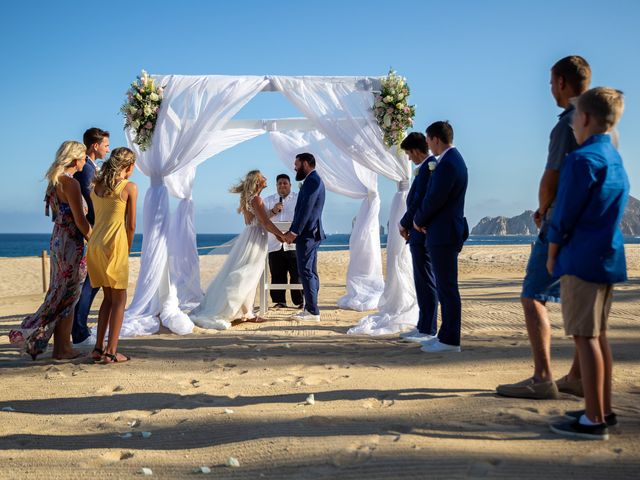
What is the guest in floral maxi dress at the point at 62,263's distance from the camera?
5.48 metres

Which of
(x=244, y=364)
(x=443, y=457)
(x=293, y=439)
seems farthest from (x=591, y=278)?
(x=244, y=364)

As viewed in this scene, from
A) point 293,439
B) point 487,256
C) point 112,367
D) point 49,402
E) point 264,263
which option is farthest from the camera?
point 487,256

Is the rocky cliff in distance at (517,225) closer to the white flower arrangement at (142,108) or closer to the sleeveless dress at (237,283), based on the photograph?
the sleeveless dress at (237,283)

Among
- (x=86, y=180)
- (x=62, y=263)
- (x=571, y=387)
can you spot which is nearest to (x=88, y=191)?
(x=86, y=180)

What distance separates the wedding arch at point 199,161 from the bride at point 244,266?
49cm

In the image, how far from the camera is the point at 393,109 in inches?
316

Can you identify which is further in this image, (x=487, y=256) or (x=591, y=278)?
(x=487, y=256)

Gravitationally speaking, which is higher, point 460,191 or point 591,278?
point 460,191

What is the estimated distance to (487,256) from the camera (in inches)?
1008

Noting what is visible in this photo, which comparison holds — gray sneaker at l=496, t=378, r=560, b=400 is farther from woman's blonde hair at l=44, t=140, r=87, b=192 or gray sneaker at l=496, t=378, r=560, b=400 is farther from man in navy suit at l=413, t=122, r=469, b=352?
woman's blonde hair at l=44, t=140, r=87, b=192

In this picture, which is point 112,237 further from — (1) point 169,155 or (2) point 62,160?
(1) point 169,155

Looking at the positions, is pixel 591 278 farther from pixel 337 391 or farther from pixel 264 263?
pixel 264 263

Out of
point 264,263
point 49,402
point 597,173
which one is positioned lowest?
point 49,402

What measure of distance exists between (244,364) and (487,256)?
21428mm
